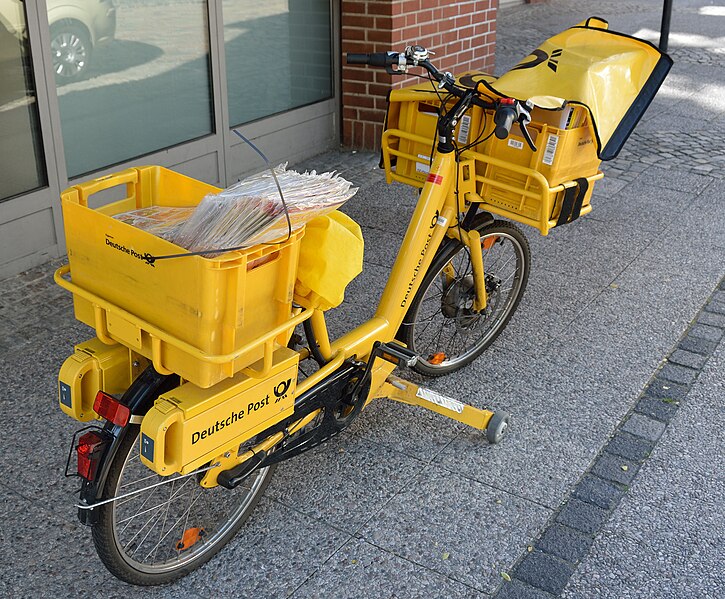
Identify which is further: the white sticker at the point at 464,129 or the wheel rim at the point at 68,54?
the wheel rim at the point at 68,54

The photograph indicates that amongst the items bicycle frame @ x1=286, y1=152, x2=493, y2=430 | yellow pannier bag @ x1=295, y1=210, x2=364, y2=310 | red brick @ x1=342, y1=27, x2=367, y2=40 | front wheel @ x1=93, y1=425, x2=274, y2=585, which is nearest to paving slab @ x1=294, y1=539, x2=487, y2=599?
front wheel @ x1=93, y1=425, x2=274, y2=585

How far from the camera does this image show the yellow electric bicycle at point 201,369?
97.7 inches

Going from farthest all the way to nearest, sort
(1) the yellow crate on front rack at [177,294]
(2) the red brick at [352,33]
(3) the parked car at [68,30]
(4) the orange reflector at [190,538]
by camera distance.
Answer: (2) the red brick at [352,33] < (3) the parked car at [68,30] < (4) the orange reflector at [190,538] < (1) the yellow crate on front rack at [177,294]

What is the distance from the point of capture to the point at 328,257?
271cm

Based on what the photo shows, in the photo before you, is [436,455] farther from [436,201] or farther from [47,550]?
[47,550]

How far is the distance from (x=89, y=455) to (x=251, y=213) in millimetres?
867

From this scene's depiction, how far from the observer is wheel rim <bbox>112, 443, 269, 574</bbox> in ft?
9.93

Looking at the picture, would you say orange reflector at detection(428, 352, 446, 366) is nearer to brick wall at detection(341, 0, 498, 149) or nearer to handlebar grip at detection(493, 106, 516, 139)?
handlebar grip at detection(493, 106, 516, 139)

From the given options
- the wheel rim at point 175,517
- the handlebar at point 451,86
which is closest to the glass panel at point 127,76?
the handlebar at point 451,86

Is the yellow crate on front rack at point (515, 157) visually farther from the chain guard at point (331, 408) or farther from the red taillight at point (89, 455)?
the red taillight at point (89, 455)

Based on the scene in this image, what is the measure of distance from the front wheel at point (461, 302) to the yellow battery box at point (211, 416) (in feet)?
3.78

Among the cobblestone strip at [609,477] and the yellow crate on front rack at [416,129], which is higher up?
the yellow crate on front rack at [416,129]

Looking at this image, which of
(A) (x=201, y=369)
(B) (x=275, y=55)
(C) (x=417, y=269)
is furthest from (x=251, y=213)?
(B) (x=275, y=55)

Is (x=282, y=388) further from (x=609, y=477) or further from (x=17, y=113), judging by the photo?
(x=17, y=113)
